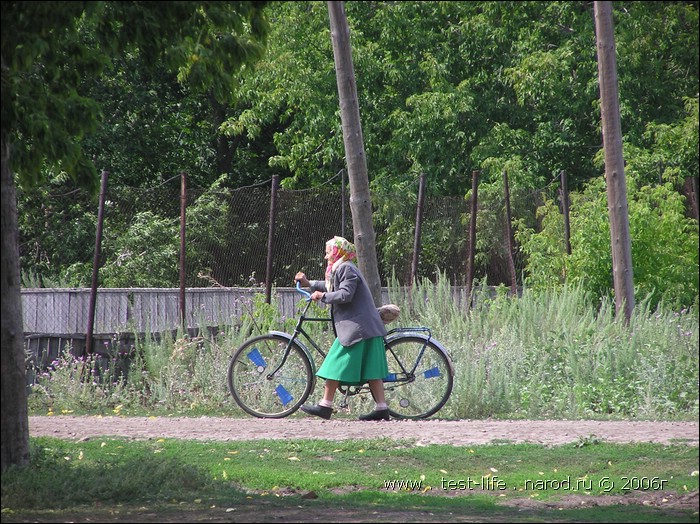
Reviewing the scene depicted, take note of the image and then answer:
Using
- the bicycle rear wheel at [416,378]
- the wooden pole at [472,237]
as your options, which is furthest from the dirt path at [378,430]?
the wooden pole at [472,237]

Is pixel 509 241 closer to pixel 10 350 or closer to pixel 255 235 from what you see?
pixel 255 235

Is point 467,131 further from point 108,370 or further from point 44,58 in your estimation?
point 44,58

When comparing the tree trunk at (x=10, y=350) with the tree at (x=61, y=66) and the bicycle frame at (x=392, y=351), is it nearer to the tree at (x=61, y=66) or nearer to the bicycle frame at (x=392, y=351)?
the tree at (x=61, y=66)

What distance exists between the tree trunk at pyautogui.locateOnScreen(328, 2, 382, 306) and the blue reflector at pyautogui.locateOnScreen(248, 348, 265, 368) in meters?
1.72

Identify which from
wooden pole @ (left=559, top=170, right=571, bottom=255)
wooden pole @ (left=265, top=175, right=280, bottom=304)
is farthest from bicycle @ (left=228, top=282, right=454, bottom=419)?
wooden pole @ (left=559, top=170, right=571, bottom=255)

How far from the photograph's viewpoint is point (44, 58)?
7.52m

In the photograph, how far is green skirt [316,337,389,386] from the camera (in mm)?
10000

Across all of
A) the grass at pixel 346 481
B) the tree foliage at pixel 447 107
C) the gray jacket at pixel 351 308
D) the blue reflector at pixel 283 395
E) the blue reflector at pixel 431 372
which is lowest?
the grass at pixel 346 481

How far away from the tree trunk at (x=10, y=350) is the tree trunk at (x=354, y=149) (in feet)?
16.5

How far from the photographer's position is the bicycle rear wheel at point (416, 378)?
1039cm

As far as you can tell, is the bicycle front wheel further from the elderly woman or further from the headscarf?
the headscarf

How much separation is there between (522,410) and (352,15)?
16.6 ft

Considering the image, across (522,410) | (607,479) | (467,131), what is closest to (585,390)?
(522,410)

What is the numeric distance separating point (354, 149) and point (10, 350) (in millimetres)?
5568
